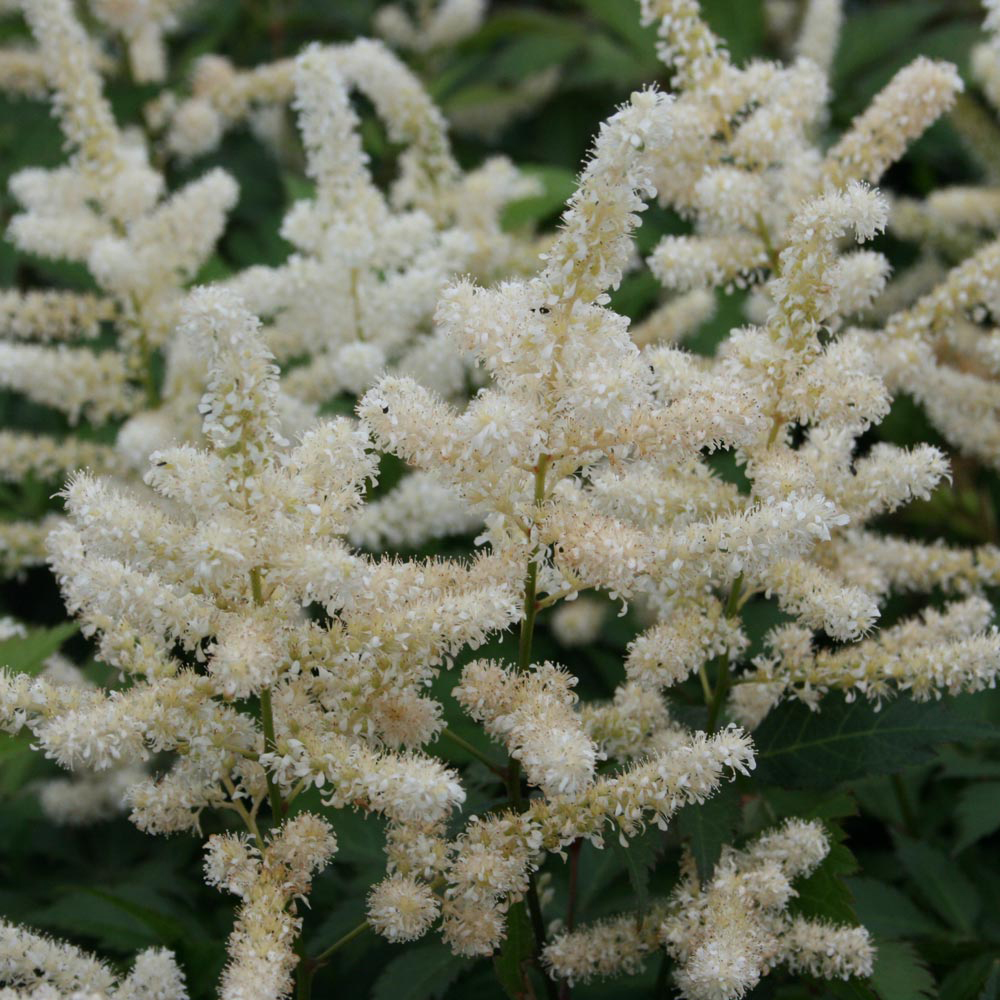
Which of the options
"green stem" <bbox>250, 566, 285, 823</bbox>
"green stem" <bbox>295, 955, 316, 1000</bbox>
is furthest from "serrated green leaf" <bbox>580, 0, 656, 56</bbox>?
"green stem" <bbox>295, 955, 316, 1000</bbox>

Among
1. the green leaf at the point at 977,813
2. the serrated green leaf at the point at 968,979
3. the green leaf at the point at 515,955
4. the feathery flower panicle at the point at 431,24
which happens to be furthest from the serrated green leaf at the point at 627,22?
the green leaf at the point at 515,955

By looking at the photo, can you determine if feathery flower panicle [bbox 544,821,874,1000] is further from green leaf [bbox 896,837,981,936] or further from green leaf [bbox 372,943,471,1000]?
green leaf [bbox 896,837,981,936]

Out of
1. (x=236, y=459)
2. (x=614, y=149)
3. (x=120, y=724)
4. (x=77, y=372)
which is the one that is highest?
(x=77, y=372)

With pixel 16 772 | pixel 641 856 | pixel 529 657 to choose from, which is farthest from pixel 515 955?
pixel 16 772

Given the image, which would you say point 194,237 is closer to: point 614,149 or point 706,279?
point 706,279

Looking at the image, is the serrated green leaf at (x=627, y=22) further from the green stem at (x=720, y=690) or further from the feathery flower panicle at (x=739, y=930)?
the feathery flower panicle at (x=739, y=930)

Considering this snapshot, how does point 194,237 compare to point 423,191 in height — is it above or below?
below

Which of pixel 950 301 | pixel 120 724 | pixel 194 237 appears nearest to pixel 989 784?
pixel 950 301
